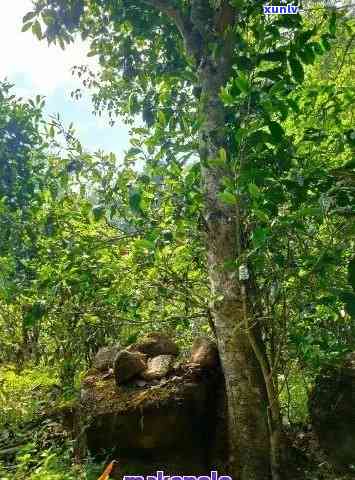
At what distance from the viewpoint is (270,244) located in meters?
2.82

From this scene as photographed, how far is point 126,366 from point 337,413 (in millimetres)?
2035

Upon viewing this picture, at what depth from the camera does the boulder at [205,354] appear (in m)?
4.23

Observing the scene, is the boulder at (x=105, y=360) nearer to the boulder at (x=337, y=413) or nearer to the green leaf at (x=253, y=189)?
the boulder at (x=337, y=413)

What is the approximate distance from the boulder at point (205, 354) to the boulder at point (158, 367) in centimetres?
25

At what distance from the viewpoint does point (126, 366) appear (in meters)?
4.31

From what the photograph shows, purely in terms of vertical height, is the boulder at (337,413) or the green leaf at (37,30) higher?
the green leaf at (37,30)

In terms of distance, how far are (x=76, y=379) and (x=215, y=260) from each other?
307 cm

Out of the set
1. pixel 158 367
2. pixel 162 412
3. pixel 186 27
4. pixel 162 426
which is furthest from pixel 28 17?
pixel 162 426

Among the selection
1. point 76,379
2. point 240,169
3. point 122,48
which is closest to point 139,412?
point 76,379

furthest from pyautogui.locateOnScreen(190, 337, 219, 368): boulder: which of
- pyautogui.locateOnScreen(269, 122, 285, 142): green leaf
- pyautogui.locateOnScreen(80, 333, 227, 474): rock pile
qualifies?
pyautogui.locateOnScreen(269, 122, 285, 142): green leaf

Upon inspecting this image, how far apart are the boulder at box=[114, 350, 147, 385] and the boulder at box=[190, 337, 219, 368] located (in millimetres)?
525

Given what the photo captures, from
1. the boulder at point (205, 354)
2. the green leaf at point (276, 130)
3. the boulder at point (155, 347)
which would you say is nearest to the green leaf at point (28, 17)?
the green leaf at point (276, 130)

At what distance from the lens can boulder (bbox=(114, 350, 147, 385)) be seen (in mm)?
4285

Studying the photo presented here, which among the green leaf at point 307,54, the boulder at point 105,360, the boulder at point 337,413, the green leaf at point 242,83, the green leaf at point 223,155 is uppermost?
the green leaf at point 307,54
